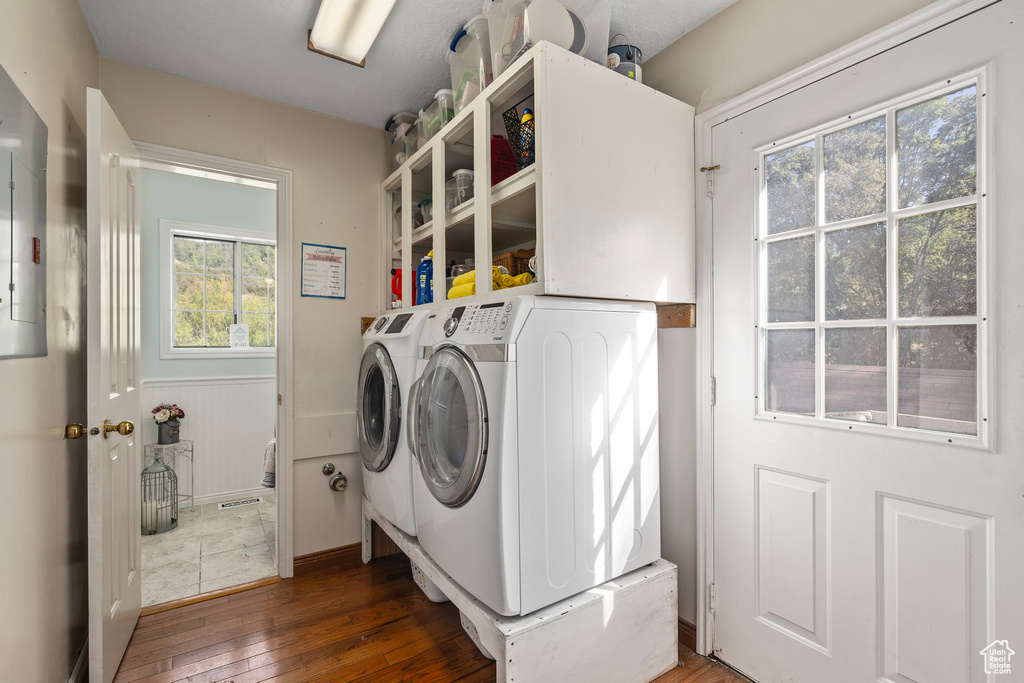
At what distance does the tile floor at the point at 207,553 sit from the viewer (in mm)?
2359

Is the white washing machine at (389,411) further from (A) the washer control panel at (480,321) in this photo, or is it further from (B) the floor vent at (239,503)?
(B) the floor vent at (239,503)

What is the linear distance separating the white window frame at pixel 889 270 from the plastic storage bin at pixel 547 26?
0.69 metres

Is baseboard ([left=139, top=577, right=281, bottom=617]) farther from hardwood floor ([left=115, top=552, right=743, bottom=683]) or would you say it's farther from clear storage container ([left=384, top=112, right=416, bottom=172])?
clear storage container ([left=384, top=112, right=416, bottom=172])

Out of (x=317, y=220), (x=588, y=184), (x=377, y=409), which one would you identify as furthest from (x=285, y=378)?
(x=588, y=184)

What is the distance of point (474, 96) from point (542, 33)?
0.40 meters

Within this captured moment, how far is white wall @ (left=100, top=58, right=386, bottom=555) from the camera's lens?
2.32m

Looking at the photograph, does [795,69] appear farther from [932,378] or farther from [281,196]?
[281,196]

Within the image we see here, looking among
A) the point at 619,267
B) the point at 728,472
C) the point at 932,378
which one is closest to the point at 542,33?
the point at 619,267

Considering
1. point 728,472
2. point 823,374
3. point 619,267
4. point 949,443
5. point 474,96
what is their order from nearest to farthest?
point 949,443, point 823,374, point 619,267, point 728,472, point 474,96

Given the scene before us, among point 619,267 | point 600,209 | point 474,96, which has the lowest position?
point 619,267

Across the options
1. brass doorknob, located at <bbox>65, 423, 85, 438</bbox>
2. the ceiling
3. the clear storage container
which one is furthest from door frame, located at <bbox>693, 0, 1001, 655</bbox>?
brass doorknob, located at <bbox>65, 423, 85, 438</bbox>

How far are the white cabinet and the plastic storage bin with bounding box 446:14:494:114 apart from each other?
0.10 meters

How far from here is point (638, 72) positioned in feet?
5.73

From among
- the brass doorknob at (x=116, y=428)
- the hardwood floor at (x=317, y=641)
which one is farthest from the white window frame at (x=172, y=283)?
the brass doorknob at (x=116, y=428)
